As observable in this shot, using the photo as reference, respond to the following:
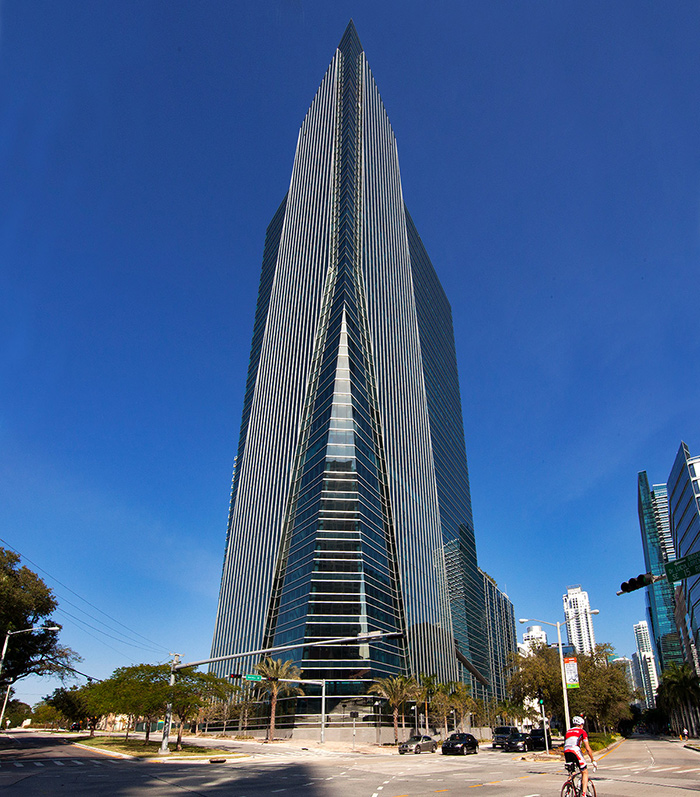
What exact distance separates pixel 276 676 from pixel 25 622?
2749cm

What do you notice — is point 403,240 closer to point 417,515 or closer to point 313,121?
point 313,121

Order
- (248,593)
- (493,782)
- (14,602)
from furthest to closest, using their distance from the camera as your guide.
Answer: (248,593)
(14,602)
(493,782)

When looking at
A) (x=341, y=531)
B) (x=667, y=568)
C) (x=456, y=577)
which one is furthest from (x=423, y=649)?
(x=667, y=568)

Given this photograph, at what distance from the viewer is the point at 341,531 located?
257ft

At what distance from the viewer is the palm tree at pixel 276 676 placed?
6241 centimetres

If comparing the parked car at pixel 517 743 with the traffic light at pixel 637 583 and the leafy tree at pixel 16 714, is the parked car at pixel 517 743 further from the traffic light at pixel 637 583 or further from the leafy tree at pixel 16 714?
the leafy tree at pixel 16 714

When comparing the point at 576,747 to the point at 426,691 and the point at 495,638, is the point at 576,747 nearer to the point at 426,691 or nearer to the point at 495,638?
the point at 426,691

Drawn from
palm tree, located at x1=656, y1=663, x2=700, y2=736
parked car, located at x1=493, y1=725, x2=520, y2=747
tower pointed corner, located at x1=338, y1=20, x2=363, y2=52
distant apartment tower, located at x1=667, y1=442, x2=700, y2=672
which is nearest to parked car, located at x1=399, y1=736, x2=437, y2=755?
parked car, located at x1=493, y1=725, x2=520, y2=747

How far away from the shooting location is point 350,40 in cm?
14112

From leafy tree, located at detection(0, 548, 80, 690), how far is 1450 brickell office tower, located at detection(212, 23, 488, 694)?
29214 mm

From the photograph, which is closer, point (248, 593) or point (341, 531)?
point (341, 531)

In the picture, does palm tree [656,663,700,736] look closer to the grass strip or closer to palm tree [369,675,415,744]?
palm tree [369,675,415,744]

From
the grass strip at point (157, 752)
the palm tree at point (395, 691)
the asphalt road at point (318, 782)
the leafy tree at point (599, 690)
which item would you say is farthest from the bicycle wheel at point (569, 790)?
the palm tree at point (395, 691)

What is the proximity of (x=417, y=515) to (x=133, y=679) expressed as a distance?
220 ft
